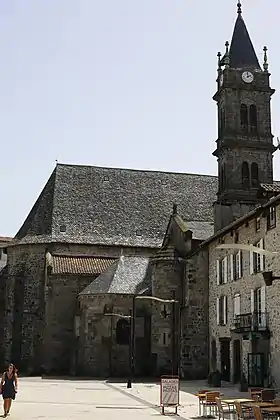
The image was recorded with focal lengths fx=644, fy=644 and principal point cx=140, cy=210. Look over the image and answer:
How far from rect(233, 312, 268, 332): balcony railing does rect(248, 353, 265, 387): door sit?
1255 millimetres

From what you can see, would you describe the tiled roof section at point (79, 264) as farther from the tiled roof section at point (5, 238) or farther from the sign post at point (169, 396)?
the tiled roof section at point (5, 238)

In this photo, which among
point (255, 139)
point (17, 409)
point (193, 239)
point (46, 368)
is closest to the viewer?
point (17, 409)

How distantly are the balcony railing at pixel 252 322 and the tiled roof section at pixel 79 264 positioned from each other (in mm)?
15850

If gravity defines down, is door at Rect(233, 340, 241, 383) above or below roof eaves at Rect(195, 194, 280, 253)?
below

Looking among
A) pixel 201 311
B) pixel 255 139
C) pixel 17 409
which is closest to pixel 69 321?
pixel 201 311

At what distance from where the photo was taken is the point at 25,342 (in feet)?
155

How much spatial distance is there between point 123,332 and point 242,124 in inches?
728

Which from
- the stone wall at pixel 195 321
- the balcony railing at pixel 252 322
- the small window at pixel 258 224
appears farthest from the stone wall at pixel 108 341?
the small window at pixel 258 224

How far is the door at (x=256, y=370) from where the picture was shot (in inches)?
1163

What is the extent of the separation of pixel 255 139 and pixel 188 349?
17.7 meters

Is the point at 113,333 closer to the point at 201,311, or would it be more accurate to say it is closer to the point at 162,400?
the point at 201,311

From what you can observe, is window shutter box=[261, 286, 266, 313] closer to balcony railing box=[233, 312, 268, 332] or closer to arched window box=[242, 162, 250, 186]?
balcony railing box=[233, 312, 268, 332]

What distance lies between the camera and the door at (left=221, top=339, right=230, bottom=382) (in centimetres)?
3550

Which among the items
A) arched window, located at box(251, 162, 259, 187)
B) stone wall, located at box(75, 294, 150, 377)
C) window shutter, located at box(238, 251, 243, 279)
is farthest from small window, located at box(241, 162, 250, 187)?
window shutter, located at box(238, 251, 243, 279)
